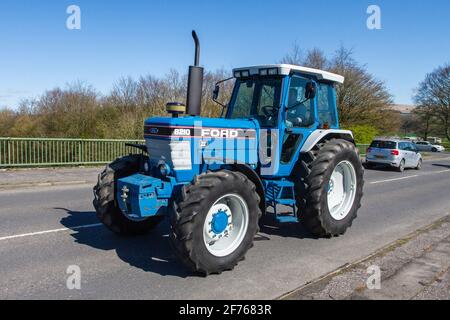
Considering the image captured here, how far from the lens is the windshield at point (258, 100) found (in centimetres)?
648

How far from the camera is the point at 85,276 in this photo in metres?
4.59

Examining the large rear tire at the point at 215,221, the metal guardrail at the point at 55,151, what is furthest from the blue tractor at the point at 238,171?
the metal guardrail at the point at 55,151

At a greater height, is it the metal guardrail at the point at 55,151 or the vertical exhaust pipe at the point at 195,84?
the vertical exhaust pipe at the point at 195,84

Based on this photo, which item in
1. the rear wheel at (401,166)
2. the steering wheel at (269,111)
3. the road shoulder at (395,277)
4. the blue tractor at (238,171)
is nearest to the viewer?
the road shoulder at (395,277)

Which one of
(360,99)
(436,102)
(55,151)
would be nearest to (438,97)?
(436,102)

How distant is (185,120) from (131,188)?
1065mm

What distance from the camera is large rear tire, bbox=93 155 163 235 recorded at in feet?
18.6

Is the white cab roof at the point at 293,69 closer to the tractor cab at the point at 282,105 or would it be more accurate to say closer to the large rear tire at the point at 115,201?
the tractor cab at the point at 282,105

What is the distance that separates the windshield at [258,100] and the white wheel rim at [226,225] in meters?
1.82

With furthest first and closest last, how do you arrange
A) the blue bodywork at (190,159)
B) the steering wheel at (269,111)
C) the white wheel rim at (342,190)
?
the white wheel rim at (342,190), the steering wheel at (269,111), the blue bodywork at (190,159)

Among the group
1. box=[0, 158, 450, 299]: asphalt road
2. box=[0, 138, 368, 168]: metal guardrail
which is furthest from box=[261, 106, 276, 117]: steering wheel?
box=[0, 138, 368, 168]: metal guardrail

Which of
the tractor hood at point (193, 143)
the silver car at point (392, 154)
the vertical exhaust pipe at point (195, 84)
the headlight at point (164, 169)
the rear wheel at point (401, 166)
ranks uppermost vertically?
the vertical exhaust pipe at point (195, 84)
